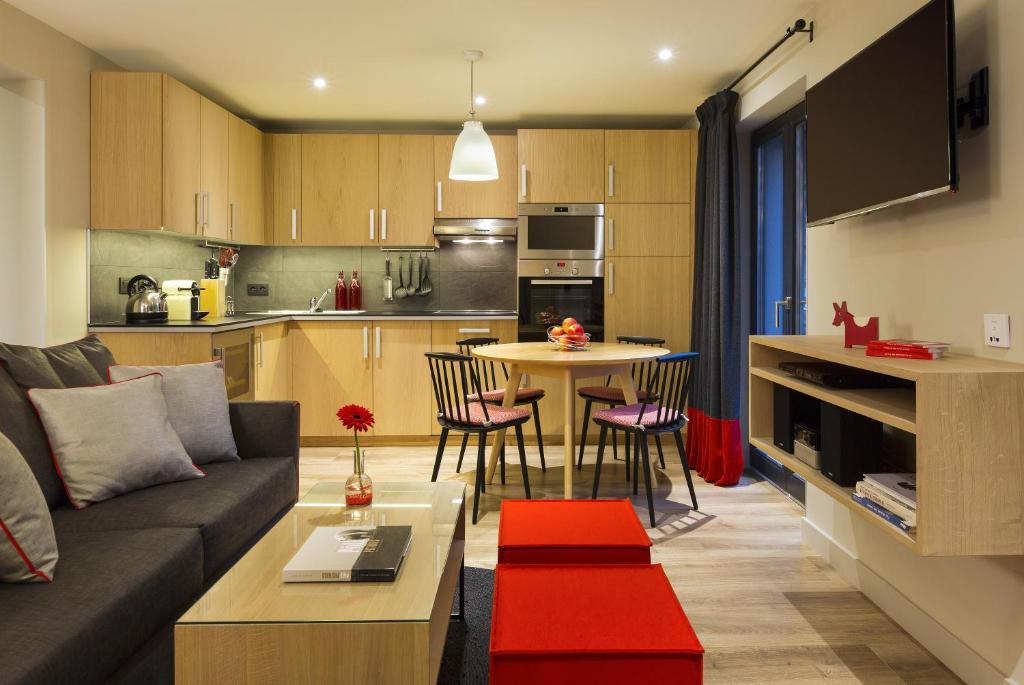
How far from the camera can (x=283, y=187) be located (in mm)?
5512

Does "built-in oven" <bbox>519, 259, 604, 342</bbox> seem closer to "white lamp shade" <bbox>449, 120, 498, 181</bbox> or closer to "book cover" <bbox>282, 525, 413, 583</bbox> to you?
"white lamp shade" <bbox>449, 120, 498, 181</bbox>

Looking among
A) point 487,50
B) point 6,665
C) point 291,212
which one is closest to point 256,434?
point 6,665

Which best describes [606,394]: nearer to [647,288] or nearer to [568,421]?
[568,421]

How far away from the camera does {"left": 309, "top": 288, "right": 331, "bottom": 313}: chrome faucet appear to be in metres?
5.87

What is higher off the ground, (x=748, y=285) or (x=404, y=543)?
(x=748, y=285)

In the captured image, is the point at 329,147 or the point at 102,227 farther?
the point at 329,147

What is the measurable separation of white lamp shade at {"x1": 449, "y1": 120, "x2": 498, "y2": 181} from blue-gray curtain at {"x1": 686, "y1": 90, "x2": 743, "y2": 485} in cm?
152

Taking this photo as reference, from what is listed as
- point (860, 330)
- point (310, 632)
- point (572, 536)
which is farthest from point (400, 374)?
point (310, 632)

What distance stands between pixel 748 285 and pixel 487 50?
88.2 inches

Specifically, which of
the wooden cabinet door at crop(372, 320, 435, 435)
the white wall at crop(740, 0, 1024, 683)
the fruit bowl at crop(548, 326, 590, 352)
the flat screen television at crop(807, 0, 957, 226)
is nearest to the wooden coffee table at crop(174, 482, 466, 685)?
the white wall at crop(740, 0, 1024, 683)

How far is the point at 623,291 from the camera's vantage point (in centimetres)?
531

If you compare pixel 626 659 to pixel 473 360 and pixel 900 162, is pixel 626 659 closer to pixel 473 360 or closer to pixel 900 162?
pixel 900 162

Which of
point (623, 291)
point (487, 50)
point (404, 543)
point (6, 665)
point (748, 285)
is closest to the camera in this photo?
point (6, 665)

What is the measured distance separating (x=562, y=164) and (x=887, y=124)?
317 centimetres
